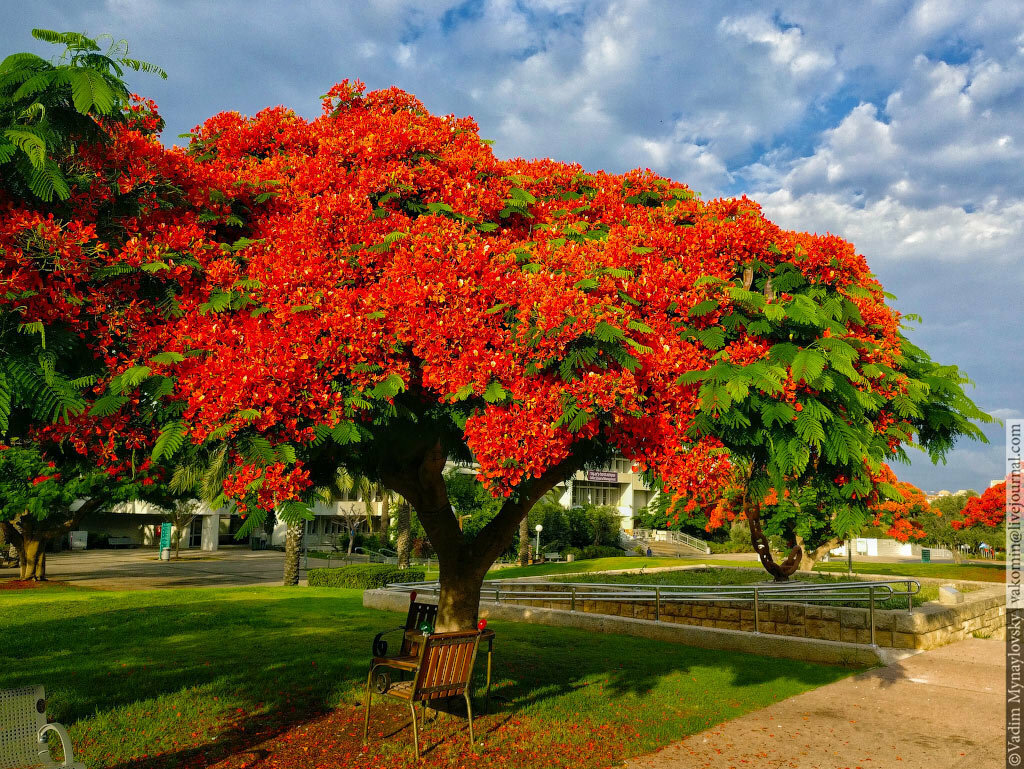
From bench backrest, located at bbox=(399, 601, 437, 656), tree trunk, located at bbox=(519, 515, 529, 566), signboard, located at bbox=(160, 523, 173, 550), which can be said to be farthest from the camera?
signboard, located at bbox=(160, 523, 173, 550)

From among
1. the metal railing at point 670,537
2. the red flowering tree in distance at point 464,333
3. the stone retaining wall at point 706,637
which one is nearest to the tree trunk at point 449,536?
the red flowering tree in distance at point 464,333

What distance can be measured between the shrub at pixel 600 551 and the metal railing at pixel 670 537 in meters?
11.1

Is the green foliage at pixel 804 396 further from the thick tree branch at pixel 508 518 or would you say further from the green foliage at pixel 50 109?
the green foliage at pixel 50 109

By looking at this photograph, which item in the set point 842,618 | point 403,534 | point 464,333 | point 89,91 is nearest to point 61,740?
point 464,333

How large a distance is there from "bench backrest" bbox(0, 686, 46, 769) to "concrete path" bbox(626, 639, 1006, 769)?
4667mm

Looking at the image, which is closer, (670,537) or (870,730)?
(870,730)

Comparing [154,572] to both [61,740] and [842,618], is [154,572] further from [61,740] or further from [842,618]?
[61,740]

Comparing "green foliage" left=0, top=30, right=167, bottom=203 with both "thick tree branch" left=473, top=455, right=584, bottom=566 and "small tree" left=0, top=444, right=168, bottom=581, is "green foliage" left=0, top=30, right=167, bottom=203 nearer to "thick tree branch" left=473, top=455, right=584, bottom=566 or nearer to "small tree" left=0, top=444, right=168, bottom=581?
"thick tree branch" left=473, top=455, right=584, bottom=566

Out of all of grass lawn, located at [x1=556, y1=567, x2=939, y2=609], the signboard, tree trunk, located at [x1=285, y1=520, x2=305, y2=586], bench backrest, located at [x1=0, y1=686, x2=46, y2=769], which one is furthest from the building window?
bench backrest, located at [x1=0, y1=686, x2=46, y2=769]

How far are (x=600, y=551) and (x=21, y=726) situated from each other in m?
44.4

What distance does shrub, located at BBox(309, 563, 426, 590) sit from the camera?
82.5 ft

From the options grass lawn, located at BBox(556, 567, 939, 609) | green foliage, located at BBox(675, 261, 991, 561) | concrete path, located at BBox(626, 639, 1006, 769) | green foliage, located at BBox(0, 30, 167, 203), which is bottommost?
grass lawn, located at BBox(556, 567, 939, 609)

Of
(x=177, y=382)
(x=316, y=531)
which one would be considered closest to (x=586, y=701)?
(x=177, y=382)

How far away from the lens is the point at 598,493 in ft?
245
